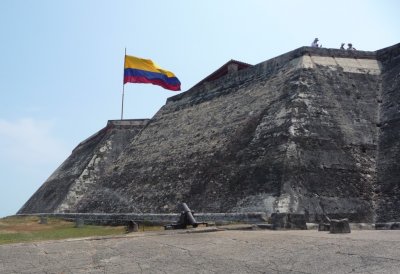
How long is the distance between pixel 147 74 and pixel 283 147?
1266 cm

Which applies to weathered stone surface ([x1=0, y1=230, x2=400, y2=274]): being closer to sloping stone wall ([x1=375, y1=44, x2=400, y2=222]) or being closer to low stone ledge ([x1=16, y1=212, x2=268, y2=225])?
low stone ledge ([x1=16, y1=212, x2=268, y2=225])

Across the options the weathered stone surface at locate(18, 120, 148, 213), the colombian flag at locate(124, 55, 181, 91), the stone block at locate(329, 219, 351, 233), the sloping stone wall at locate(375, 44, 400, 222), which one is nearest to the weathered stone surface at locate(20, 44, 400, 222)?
the sloping stone wall at locate(375, 44, 400, 222)

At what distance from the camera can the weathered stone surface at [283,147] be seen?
895 cm

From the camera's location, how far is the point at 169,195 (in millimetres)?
12031

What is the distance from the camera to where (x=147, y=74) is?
21094 mm

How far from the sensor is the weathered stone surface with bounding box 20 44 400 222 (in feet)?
29.4

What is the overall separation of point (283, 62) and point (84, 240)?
918 cm

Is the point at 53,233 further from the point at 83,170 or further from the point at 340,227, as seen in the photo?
the point at 83,170

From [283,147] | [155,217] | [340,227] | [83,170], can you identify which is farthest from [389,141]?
[83,170]

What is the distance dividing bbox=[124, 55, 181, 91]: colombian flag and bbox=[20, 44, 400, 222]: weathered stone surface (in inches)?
174

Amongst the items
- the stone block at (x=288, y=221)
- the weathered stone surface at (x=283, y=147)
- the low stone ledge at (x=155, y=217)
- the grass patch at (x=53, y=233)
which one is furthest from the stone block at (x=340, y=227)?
the grass patch at (x=53, y=233)

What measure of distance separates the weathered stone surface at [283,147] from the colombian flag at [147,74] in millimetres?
4425

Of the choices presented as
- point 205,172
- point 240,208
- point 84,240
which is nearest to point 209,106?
point 205,172

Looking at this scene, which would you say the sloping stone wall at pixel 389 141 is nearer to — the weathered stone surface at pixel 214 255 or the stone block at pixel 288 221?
the stone block at pixel 288 221
